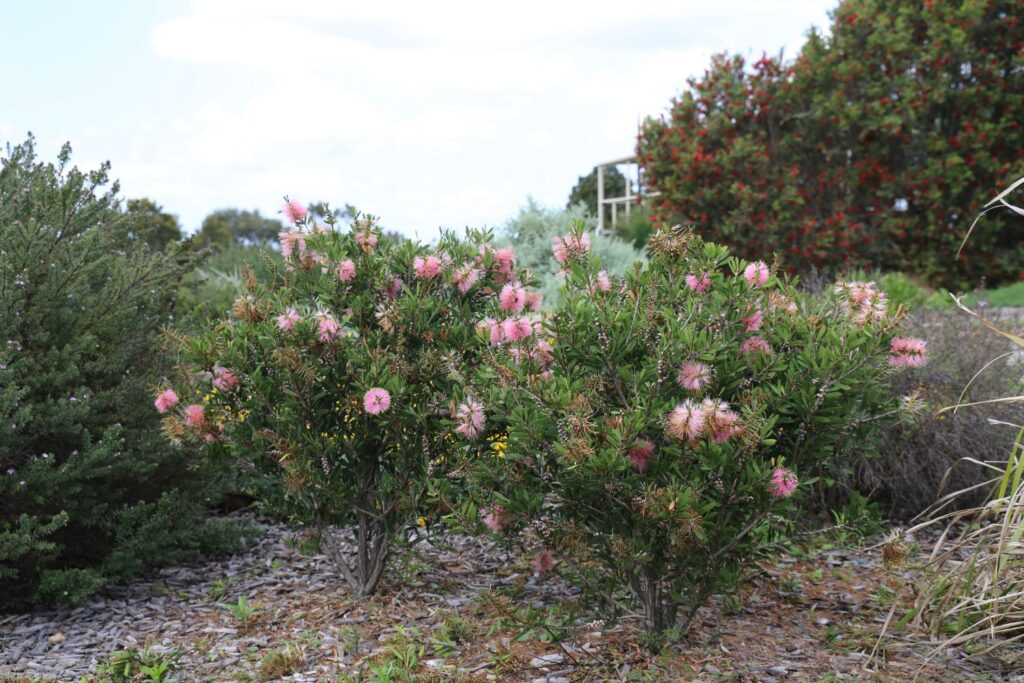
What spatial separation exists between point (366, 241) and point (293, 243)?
352 mm

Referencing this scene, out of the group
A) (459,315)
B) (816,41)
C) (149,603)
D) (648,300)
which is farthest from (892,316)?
(816,41)

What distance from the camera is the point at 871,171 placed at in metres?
17.5

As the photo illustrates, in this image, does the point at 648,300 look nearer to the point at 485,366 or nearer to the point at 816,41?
the point at 485,366

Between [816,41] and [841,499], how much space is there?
15.3m

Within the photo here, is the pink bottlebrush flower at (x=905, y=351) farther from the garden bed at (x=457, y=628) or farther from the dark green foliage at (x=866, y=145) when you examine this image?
the dark green foliage at (x=866, y=145)

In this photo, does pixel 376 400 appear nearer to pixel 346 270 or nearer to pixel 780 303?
pixel 346 270

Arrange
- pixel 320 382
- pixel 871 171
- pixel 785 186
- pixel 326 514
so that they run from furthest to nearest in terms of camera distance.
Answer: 1. pixel 871 171
2. pixel 785 186
3. pixel 326 514
4. pixel 320 382

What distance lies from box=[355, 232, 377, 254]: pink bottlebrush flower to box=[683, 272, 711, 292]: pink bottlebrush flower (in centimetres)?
136

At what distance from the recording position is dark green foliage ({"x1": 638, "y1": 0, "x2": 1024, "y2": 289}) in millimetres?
16531

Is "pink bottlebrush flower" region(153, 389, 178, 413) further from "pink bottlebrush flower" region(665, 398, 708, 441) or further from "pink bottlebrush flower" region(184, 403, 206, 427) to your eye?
"pink bottlebrush flower" region(665, 398, 708, 441)

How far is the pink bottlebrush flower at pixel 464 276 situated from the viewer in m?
3.86

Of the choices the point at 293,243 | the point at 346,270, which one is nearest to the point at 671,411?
the point at 346,270

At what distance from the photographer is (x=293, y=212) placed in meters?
4.04

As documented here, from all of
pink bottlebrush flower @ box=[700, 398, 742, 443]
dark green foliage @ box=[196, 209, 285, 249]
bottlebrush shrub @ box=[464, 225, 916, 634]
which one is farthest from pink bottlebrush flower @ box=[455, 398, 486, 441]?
dark green foliage @ box=[196, 209, 285, 249]
